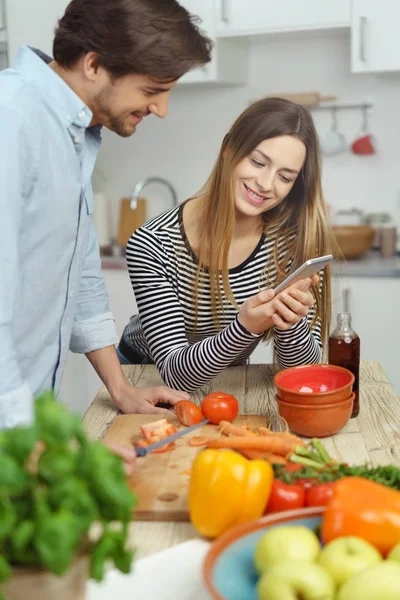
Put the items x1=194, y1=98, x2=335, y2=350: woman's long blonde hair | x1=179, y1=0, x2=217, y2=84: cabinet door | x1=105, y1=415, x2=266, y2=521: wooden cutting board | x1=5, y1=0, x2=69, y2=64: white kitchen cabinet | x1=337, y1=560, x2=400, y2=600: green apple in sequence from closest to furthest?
x1=337, y1=560, x2=400, y2=600: green apple
x1=105, y1=415, x2=266, y2=521: wooden cutting board
x1=194, y1=98, x2=335, y2=350: woman's long blonde hair
x1=179, y1=0, x2=217, y2=84: cabinet door
x1=5, y1=0, x2=69, y2=64: white kitchen cabinet

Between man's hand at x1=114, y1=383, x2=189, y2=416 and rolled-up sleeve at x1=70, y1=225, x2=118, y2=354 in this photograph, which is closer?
man's hand at x1=114, y1=383, x2=189, y2=416

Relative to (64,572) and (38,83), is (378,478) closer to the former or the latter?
(64,572)

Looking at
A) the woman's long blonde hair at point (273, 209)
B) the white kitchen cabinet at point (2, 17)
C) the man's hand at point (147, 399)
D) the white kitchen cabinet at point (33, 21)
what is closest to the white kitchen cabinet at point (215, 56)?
the white kitchen cabinet at point (33, 21)

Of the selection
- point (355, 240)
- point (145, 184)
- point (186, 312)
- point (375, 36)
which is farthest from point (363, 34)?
point (186, 312)

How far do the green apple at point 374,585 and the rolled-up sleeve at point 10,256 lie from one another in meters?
0.59

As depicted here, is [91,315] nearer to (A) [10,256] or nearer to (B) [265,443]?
(A) [10,256]

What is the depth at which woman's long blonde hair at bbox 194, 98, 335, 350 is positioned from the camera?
5.70 ft

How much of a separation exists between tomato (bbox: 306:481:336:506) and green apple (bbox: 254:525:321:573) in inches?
5.4

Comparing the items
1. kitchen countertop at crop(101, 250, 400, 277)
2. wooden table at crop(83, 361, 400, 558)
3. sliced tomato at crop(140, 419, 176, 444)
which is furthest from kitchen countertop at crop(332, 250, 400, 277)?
sliced tomato at crop(140, 419, 176, 444)

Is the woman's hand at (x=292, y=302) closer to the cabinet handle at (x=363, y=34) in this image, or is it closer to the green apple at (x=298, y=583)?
the green apple at (x=298, y=583)

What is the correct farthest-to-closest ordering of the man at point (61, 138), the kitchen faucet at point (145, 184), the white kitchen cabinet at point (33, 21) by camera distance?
the kitchen faucet at point (145, 184) → the white kitchen cabinet at point (33, 21) → the man at point (61, 138)

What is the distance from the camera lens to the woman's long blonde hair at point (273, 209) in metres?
1.74

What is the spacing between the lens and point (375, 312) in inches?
124

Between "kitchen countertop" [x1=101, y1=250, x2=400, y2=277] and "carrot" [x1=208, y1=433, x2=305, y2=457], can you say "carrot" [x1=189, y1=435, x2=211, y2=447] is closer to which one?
"carrot" [x1=208, y1=433, x2=305, y2=457]
